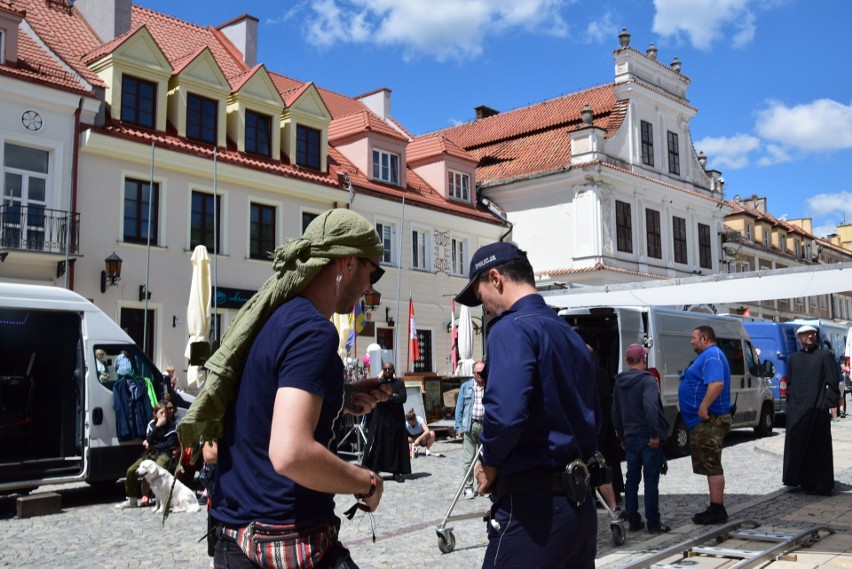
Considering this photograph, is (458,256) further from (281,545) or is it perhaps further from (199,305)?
(281,545)

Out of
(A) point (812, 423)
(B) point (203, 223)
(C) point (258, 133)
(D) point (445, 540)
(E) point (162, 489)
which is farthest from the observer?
(C) point (258, 133)

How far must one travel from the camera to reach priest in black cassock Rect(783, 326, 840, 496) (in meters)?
10.2

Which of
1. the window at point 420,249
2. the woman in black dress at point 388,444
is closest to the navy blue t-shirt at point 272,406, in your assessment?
the woman in black dress at point 388,444

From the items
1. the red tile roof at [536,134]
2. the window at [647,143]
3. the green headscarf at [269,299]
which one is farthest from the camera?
the window at [647,143]

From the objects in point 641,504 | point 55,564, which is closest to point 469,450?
point 641,504

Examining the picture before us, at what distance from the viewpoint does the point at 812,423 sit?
1028 cm

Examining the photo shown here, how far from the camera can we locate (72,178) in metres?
18.9

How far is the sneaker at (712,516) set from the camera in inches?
329

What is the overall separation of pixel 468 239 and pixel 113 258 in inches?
560

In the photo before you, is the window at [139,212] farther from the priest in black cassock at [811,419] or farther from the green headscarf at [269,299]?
the green headscarf at [269,299]

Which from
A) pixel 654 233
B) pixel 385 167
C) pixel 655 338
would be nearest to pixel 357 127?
pixel 385 167

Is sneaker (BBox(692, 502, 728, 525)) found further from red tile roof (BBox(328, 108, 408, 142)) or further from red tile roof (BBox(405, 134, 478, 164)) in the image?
red tile roof (BBox(405, 134, 478, 164))

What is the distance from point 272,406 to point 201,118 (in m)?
21.1

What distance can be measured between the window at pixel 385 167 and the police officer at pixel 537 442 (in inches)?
966
